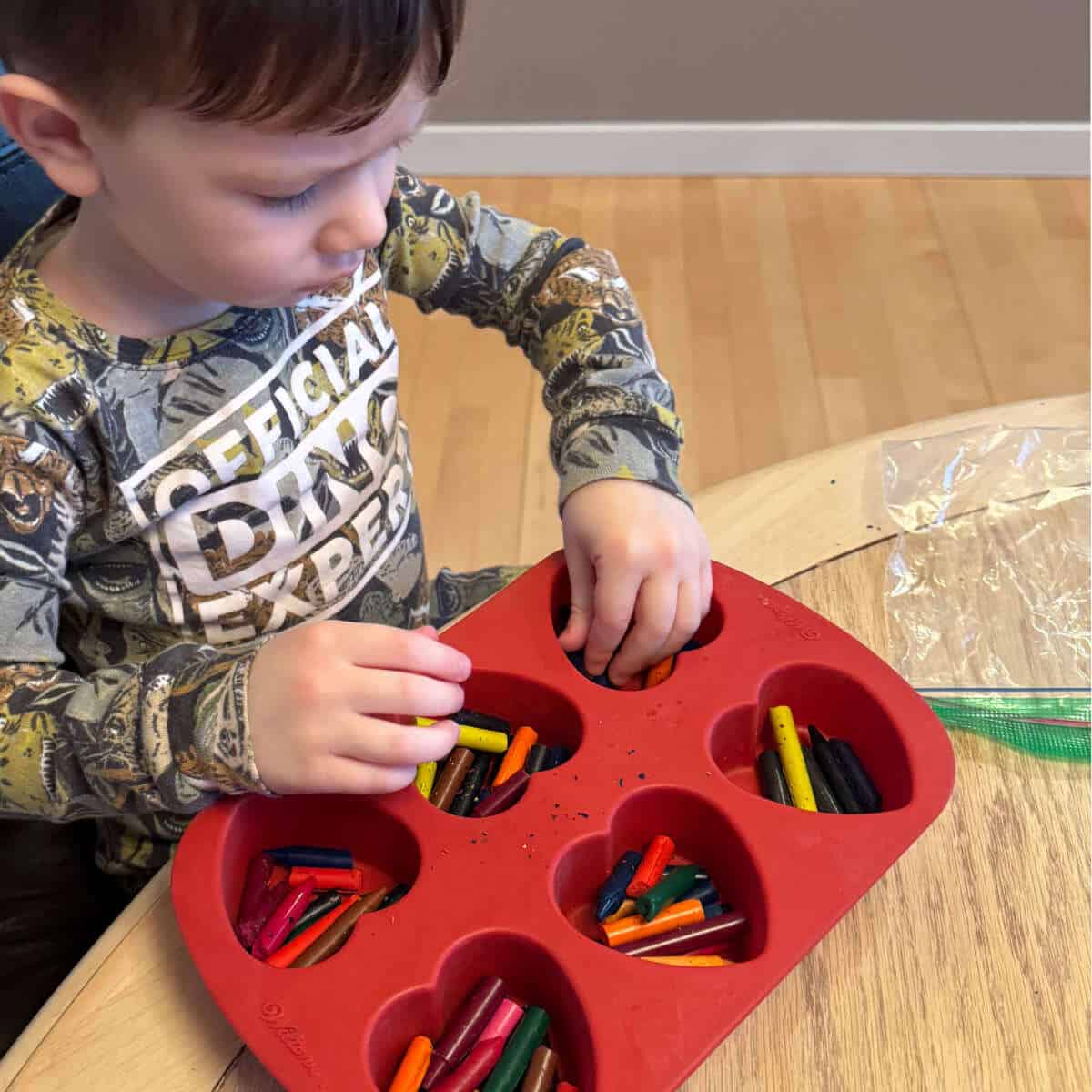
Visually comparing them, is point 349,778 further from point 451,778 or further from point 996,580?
point 996,580

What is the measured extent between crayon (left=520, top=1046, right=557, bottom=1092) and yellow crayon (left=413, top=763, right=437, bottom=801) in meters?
0.13

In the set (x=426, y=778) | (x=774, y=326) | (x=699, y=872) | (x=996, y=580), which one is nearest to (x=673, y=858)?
(x=699, y=872)

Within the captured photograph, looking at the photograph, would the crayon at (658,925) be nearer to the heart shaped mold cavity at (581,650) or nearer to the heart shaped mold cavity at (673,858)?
the heart shaped mold cavity at (673,858)

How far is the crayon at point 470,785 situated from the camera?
512 millimetres

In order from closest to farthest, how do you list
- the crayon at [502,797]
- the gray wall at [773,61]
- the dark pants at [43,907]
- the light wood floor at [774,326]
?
the crayon at [502,797] < the dark pants at [43,907] < the light wood floor at [774,326] < the gray wall at [773,61]

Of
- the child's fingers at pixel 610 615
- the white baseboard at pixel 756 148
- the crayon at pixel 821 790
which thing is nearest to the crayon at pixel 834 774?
the crayon at pixel 821 790

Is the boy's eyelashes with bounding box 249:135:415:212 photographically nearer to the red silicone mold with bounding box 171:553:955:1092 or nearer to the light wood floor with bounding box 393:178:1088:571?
the red silicone mold with bounding box 171:553:955:1092

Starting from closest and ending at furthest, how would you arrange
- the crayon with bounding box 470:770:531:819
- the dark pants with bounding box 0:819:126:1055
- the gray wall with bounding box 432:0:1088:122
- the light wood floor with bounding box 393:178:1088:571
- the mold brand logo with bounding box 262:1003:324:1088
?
the mold brand logo with bounding box 262:1003:324:1088 < the crayon with bounding box 470:770:531:819 < the dark pants with bounding box 0:819:126:1055 < the light wood floor with bounding box 393:178:1088:571 < the gray wall with bounding box 432:0:1088:122

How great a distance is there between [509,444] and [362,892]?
3.70 ft

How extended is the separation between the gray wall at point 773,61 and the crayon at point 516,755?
1534mm

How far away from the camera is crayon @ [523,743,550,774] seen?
52 centimetres

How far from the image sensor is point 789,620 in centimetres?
56

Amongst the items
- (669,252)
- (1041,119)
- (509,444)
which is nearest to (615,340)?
(509,444)

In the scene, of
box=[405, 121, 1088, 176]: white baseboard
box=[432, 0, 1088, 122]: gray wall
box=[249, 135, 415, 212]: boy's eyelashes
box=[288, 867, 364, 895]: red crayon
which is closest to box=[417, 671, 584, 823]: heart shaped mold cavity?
box=[288, 867, 364, 895]: red crayon
